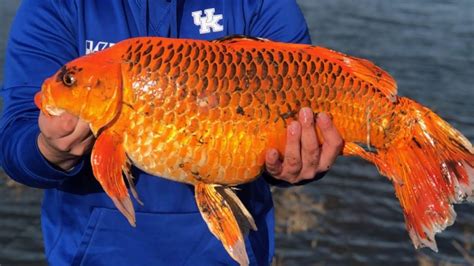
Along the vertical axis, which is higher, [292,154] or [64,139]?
[64,139]

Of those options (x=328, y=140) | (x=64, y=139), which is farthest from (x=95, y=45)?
(x=328, y=140)

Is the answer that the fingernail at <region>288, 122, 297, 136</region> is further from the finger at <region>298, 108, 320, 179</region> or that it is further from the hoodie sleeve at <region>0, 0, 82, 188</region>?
the hoodie sleeve at <region>0, 0, 82, 188</region>

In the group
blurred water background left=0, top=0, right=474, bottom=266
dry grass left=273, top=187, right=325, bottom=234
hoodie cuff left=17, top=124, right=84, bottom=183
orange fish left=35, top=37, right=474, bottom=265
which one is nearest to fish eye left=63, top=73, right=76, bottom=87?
orange fish left=35, top=37, right=474, bottom=265

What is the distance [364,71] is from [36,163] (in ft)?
4.37

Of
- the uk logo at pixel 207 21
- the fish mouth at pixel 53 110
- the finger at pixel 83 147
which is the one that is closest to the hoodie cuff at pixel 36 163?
the finger at pixel 83 147

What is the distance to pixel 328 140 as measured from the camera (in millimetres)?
2953

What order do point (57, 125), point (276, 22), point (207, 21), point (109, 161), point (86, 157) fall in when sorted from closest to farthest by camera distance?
point (109, 161) → point (57, 125) → point (86, 157) → point (207, 21) → point (276, 22)

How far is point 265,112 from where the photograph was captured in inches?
109

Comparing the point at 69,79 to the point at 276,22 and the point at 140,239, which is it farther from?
the point at 276,22

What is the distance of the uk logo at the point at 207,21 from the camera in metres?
3.40

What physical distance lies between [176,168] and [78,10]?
97 cm

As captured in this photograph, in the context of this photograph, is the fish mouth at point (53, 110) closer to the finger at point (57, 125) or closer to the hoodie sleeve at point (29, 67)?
the finger at point (57, 125)

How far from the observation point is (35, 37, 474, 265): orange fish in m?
2.65

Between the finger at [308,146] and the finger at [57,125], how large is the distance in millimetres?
823
